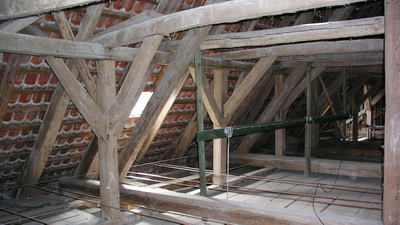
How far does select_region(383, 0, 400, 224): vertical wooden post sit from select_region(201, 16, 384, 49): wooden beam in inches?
27.9

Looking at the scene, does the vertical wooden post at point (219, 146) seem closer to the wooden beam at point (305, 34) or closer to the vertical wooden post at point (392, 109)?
the wooden beam at point (305, 34)

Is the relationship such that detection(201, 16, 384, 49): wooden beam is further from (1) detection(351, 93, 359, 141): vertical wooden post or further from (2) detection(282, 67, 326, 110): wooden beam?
(1) detection(351, 93, 359, 141): vertical wooden post

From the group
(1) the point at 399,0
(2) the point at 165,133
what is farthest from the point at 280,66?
(1) the point at 399,0

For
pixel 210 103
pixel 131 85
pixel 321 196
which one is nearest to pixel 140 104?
pixel 210 103

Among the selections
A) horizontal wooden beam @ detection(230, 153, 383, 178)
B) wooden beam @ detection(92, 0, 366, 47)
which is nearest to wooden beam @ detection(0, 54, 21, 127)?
wooden beam @ detection(92, 0, 366, 47)

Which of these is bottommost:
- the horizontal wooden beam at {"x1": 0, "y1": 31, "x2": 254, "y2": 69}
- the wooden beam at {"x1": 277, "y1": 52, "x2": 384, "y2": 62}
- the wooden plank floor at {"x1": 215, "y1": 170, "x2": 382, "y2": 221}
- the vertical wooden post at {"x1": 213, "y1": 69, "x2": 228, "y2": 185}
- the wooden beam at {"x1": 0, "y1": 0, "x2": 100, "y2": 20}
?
the wooden plank floor at {"x1": 215, "y1": 170, "x2": 382, "y2": 221}

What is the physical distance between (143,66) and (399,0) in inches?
89.7

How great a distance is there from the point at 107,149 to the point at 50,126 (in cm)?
87

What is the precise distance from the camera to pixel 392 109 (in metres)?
2.66

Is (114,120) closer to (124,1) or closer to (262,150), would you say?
(124,1)

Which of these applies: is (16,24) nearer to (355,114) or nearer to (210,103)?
(210,103)

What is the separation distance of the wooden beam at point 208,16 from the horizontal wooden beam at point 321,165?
3.27 m

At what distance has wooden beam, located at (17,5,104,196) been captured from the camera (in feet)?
12.9

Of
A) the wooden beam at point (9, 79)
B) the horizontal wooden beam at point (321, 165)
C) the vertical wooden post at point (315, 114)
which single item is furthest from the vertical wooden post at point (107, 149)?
the vertical wooden post at point (315, 114)
